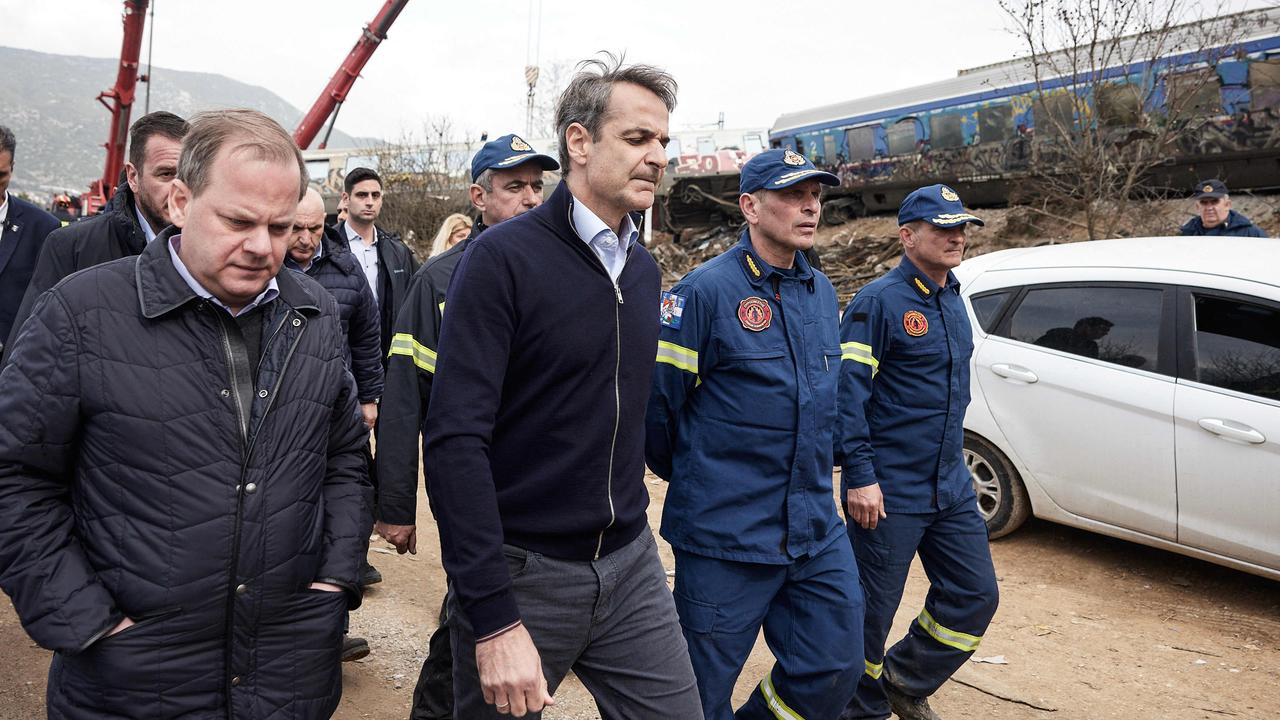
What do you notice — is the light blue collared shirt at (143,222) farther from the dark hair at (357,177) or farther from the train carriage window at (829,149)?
the train carriage window at (829,149)

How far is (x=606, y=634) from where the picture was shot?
2.20 m

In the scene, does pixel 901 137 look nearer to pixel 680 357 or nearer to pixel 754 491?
pixel 680 357

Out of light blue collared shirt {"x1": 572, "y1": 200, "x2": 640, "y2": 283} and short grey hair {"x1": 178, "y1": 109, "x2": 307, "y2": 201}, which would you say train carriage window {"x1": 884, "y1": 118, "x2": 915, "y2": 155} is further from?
short grey hair {"x1": 178, "y1": 109, "x2": 307, "y2": 201}

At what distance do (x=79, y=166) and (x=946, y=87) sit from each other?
607 feet

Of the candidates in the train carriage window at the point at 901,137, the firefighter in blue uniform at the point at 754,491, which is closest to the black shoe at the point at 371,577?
the firefighter in blue uniform at the point at 754,491

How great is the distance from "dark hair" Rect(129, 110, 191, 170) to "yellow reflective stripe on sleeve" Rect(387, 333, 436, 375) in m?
1.01

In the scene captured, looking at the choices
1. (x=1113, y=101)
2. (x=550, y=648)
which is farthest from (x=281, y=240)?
(x=1113, y=101)

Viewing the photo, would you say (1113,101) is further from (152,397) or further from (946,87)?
(152,397)

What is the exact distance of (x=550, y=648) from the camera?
6.95 ft

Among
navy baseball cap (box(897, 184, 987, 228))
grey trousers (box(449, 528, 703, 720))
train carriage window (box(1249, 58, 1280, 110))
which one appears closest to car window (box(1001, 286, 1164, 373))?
navy baseball cap (box(897, 184, 987, 228))

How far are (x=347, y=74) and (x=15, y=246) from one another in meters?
17.0

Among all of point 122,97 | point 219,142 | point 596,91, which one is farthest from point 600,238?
point 122,97

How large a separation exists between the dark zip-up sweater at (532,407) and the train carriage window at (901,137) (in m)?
18.6

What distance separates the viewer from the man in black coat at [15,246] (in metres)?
4.02
